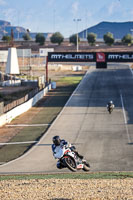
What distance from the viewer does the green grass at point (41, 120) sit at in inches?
1184

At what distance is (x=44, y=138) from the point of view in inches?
1350

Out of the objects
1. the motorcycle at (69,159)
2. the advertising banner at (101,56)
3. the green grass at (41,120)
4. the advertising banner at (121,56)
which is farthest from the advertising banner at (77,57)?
the motorcycle at (69,159)

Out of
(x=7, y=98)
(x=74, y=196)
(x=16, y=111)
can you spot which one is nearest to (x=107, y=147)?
(x=74, y=196)

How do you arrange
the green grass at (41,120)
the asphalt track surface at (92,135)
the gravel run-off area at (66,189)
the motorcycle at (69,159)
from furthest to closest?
the green grass at (41,120), the asphalt track surface at (92,135), the motorcycle at (69,159), the gravel run-off area at (66,189)

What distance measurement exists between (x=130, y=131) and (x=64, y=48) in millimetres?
148359

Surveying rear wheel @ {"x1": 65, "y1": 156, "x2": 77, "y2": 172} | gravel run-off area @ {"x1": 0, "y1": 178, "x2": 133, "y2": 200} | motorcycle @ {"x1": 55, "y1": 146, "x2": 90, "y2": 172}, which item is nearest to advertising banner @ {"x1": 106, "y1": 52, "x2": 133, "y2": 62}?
motorcycle @ {"x1": 55, "y1": 146, "x2": 90, "y2": 172}

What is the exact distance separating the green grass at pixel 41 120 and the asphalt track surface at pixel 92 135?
0.79 m

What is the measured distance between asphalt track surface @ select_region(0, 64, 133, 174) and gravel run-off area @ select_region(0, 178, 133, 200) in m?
5.03

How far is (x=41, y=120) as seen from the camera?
44.8m

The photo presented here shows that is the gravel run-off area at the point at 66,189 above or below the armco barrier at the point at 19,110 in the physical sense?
above

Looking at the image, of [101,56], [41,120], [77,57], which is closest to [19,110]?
[41,120]

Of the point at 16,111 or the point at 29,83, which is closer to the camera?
the point at 16,111

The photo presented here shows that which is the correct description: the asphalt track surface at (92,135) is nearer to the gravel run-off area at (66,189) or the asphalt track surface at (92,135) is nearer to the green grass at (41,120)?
the green grass at (41,120)

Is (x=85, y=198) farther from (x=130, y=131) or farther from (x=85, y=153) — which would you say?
(x=130, y=131)
